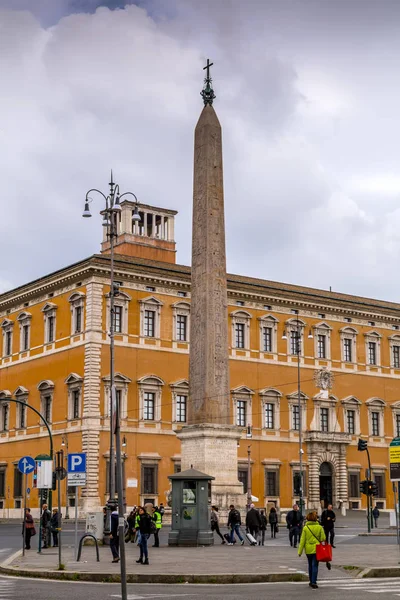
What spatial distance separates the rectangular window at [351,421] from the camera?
62188mm

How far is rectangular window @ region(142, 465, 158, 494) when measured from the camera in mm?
53031

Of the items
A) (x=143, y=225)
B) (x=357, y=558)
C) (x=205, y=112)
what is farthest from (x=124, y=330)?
(x=357, y=558)

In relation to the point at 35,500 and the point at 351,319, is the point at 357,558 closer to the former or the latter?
the point at 35,500

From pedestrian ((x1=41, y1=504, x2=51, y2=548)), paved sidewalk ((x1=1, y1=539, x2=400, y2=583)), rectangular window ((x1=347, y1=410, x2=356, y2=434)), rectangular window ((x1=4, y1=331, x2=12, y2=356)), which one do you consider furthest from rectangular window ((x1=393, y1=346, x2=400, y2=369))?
pedestrian ((x1=41, y1=504, x2=51, y2=548))

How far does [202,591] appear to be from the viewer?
57.0 feet

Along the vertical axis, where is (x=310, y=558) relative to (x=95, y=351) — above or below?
below

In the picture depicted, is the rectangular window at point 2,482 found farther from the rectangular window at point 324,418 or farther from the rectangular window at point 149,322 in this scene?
the rectangular window at point 324,418

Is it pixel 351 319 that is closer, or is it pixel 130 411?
pixel 130 411

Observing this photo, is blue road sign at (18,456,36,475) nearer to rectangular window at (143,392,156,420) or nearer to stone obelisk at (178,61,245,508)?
stone obelisk at (178,61,245,508)

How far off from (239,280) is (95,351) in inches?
446

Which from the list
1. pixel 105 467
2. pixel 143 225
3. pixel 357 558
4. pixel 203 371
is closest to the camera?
pixel 357 558

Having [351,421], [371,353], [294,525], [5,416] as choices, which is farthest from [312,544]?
[371,353]

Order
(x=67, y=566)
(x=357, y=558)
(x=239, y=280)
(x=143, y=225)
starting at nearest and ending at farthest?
(x=67, y=566) → (x=357, y=558) → (x=239, y=280) → (x=143, y=225)

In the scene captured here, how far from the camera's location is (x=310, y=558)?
17.8 meters
